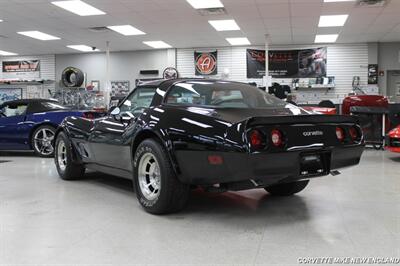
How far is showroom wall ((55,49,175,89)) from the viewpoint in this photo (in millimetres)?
16219

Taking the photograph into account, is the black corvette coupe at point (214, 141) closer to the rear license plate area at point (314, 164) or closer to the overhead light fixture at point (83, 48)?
the rear license plate area at point (314, 164)

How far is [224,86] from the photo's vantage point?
158 inches

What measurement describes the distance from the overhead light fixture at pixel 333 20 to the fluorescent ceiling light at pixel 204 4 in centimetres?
310

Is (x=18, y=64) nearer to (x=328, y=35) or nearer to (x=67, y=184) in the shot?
(x=328, y=35)

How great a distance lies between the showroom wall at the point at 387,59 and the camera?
47.3 feet

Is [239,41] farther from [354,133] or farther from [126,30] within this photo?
[354,133]

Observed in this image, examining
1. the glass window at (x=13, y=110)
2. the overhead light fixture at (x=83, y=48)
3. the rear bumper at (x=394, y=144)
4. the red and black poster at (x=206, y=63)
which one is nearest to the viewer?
the rear bumper at (x=394, y=144)

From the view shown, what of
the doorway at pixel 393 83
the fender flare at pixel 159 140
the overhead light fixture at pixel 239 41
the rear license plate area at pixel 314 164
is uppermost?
the overhead light fixture at pixel 239 41

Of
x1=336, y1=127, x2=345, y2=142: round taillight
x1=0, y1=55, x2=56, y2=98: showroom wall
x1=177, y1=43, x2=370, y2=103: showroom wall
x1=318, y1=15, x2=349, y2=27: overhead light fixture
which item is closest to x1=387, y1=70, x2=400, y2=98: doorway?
x1=177, y1=43, x2=370, y2=103: showroom wall

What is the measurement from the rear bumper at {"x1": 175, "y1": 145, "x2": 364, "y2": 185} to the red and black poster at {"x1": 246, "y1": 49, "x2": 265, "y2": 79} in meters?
12.1

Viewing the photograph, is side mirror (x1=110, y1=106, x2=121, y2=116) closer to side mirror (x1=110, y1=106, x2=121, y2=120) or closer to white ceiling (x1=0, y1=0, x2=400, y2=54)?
side mirror (x1=110, y1=106, x2=121, y2=120)

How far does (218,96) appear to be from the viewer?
12.5ft

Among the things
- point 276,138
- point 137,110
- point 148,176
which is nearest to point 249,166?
point 276,138

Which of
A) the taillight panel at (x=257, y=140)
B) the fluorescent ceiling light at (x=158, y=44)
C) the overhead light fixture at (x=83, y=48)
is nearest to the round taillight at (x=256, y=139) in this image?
the taillight panel at (x=257, y=140)
